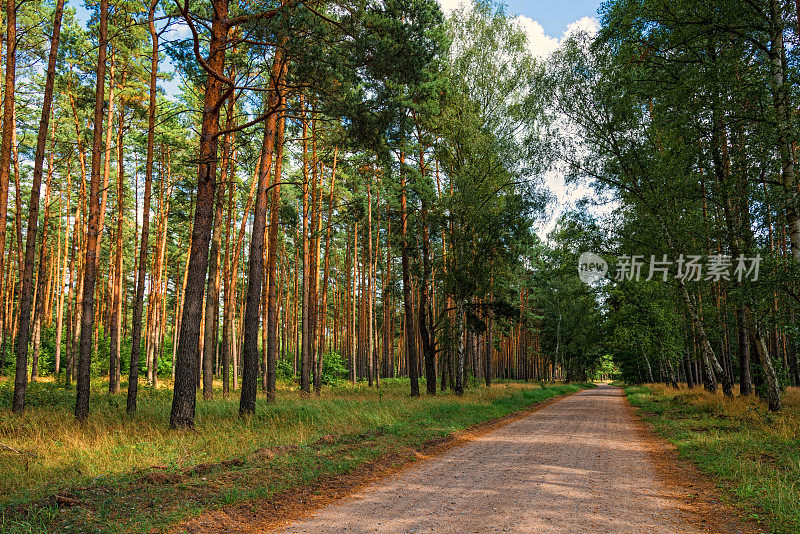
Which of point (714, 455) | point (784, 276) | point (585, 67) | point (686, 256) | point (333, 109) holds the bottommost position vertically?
point (714, 455)

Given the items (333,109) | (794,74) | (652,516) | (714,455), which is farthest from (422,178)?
(652,516)

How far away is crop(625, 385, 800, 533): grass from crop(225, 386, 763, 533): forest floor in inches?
12.4

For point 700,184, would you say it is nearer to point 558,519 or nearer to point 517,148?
point 517,148

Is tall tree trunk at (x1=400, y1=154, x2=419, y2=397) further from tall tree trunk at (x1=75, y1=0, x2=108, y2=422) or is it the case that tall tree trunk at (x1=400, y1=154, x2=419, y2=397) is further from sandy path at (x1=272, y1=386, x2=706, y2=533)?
tall tree trunk at (x1=75, y1=0, x2=108, y2=422)

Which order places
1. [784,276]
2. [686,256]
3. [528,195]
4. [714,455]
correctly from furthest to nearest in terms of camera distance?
[528,195]
[686,256]
[784,276]
[714,455]

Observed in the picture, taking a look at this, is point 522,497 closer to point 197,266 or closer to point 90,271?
point 197,266

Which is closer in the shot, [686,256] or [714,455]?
[714,455]

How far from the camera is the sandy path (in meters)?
4.45

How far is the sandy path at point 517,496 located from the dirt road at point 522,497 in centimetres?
1

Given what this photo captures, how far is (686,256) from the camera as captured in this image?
17.4 m

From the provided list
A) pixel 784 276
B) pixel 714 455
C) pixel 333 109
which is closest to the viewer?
pixel 714 455

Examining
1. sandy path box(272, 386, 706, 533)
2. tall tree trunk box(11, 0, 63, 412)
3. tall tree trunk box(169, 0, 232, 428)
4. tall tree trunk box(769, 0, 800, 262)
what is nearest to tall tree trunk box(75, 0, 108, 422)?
tall tree trunk box(11, 0, 63, 412)

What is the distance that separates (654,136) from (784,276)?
11325 millimetres

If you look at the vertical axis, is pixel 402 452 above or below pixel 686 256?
below
